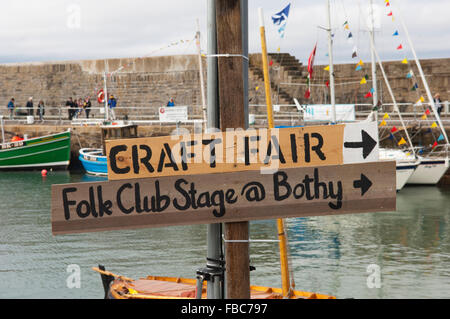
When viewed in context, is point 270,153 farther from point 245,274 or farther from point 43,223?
point 43,223

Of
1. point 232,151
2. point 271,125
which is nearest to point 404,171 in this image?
point 271,125

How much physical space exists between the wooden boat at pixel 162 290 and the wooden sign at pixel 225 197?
2.84 metres

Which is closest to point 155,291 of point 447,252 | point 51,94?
point 447,252

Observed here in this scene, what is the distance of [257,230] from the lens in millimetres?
14383

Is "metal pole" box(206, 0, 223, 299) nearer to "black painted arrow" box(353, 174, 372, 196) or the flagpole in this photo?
"black painted arrow" box(353, 174, 372, 196)

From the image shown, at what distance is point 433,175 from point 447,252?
27.9ft

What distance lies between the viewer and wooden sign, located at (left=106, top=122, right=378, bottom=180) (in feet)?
11.6

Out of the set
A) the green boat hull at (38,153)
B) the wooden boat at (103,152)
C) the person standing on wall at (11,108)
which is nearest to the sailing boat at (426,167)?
the wooden boat at (103,152)

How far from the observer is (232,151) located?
353cm

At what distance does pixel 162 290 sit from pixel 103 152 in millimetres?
18044

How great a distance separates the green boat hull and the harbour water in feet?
28.4

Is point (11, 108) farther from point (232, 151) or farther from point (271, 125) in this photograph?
point (232, 151)

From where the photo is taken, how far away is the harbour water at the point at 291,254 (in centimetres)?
1005

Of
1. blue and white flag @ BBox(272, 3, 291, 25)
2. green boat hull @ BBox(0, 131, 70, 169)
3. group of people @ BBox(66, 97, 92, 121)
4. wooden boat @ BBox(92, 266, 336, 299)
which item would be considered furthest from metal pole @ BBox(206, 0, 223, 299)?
group of people @ BBox(66, 97, 92, 121)
